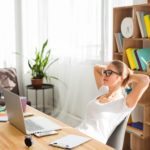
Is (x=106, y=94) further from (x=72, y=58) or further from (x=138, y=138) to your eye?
(x=72, y=58)

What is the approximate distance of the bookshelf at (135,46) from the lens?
9.99ft

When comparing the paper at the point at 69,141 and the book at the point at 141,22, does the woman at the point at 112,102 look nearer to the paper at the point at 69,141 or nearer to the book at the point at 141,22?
the paper at the point at 69,141

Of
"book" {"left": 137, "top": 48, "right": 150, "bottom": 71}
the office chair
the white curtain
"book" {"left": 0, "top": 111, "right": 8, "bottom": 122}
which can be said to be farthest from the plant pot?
"book" {"left": 0, "top": 111, "right": 8, "bottom": 122}

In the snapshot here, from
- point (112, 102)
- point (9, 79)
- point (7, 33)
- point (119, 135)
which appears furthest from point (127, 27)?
point (7, 33)

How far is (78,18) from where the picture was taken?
4102mm

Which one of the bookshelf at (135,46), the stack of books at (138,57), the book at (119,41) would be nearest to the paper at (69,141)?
the bookshelf at (135,46)

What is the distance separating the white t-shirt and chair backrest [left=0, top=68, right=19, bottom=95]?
2.38 metres

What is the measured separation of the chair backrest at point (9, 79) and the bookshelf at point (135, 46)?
1.70 metres

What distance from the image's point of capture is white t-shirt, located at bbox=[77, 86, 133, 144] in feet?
6.72

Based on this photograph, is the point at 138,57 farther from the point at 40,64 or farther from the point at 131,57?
the point at 40,64

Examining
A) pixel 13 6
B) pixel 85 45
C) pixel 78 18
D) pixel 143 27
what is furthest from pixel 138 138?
pixel 13 6

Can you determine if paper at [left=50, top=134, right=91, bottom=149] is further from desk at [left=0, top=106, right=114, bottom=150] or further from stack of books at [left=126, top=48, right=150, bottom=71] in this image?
stack of books at [left=126, top=48, right=150, bottom=71]

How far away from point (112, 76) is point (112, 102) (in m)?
0.18

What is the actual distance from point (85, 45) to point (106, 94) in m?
1.88
